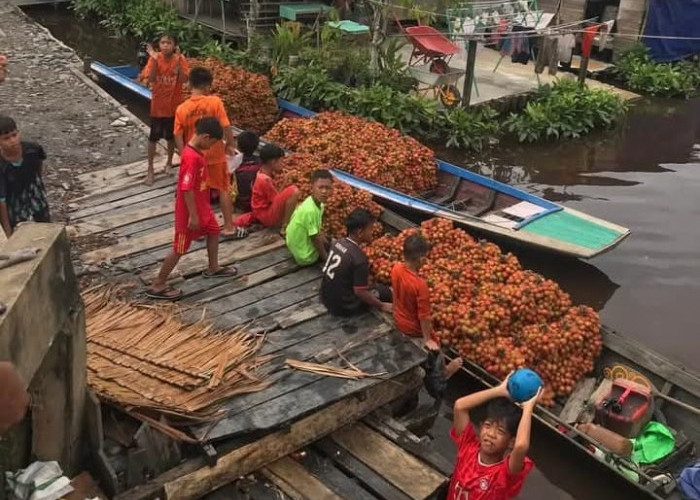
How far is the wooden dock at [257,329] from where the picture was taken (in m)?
4.64

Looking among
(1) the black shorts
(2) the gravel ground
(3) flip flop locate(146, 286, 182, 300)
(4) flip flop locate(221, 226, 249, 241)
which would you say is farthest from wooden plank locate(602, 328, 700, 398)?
(2) the gravel ground

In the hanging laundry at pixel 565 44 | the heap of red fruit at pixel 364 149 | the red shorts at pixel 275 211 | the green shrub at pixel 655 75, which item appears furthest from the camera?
the green shrub at pixel 655 75

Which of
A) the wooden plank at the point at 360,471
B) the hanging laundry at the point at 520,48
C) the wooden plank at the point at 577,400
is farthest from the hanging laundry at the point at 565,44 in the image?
the wooden plank at the point at 360,471

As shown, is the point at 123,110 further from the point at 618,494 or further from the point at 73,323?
the point at 618,494

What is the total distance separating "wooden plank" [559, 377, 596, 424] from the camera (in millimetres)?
6305

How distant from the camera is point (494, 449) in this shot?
3.92m

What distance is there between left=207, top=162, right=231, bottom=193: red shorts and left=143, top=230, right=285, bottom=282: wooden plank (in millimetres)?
568

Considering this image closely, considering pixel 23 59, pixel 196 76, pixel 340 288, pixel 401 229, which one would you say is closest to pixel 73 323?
pixel 340 288

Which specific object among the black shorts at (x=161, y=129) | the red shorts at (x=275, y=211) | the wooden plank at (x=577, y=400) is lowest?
the wooden plank at (x=577, y=400)

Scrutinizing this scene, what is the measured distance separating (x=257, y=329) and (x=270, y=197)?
6.88 ft

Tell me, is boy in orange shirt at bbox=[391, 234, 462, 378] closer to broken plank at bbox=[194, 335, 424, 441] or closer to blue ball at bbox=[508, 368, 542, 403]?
broken plank at bbox=[194, 335, 424, 441]

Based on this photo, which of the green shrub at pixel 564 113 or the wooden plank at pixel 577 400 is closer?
the wooden plank at pixel 577 400

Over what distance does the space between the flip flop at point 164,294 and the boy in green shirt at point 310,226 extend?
122cm

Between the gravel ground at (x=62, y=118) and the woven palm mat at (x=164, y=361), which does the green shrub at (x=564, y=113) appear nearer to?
the gravel ground at (x=62, y=118)
